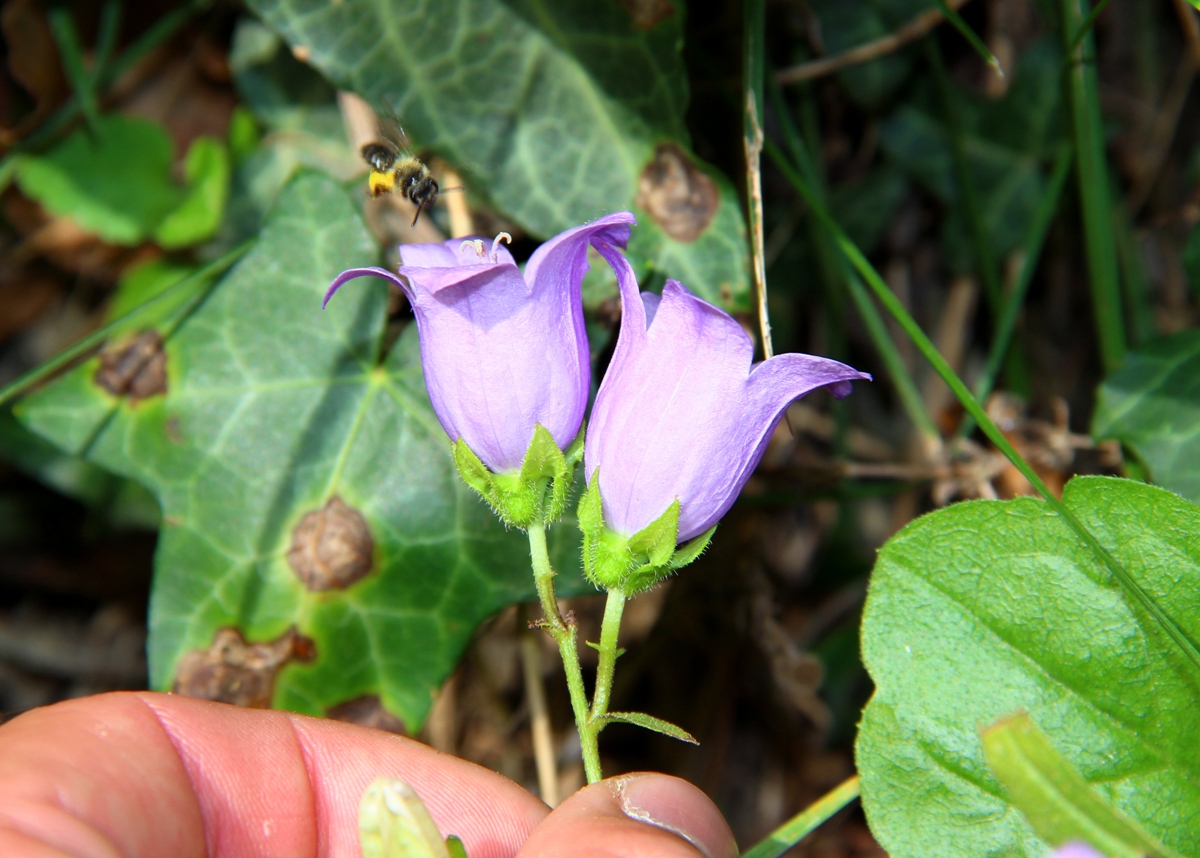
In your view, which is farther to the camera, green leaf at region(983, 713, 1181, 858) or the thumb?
the thumb

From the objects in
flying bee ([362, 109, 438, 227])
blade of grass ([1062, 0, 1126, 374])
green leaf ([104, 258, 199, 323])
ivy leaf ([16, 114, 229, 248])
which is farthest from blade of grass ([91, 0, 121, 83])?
blade of grass ([1062, 0, 1126, 374])

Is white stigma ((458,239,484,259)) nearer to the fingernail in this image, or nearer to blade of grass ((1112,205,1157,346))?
the fingernail

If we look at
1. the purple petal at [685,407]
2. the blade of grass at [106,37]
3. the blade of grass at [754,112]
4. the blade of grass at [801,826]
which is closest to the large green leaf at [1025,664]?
the blade of grass at [801,826]

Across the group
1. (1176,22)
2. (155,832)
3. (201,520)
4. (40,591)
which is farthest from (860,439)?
(40,591)

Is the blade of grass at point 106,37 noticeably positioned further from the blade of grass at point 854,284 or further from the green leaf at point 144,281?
the blade of grass at point 854,284

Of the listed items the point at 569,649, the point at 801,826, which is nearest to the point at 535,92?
the point at 569,649

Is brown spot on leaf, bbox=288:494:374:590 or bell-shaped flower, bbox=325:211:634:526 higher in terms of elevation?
bell-shaped flower, bbox=325:211:634:526

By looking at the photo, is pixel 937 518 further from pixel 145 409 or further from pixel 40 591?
pixel 40 591
